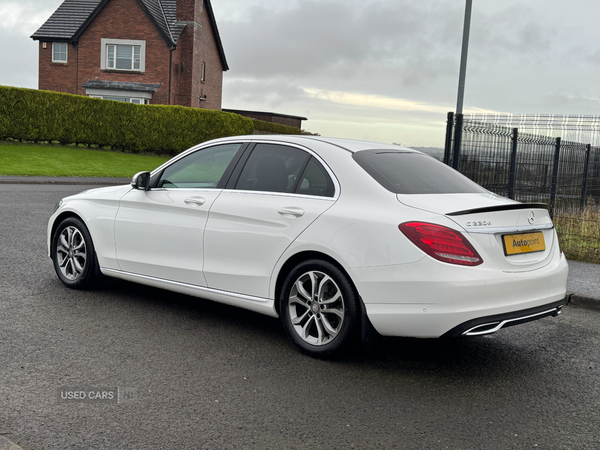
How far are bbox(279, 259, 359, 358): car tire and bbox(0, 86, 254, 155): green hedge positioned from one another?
27989 millimetres

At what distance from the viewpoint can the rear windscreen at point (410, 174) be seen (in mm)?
4621

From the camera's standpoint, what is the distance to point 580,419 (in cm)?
373

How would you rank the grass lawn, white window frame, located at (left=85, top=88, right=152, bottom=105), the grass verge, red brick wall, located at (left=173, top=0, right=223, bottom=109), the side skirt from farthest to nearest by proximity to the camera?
red brick wall, located at (left=173, top=0, right=223, bottom=109), white window frame, located at (left=85, top=88, right=152, bottom=105), the grass lawn, the grass verge, the side skirt

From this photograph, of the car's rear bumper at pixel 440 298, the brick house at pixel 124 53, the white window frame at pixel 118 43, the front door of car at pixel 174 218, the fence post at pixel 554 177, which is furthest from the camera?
the white window frame at pixel 118 43

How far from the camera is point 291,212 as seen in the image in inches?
185

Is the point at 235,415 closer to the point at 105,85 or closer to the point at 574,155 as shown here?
the point at 574,155

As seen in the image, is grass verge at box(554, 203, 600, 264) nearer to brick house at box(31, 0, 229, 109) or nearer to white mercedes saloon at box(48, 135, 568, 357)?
white mercedes saloon at box(48, 135, 568, 357)

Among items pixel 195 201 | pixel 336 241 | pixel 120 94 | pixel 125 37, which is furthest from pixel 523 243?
pixel 125 37

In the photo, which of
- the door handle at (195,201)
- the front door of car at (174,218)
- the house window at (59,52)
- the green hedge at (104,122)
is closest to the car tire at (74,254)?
the front door of car at (174,218)

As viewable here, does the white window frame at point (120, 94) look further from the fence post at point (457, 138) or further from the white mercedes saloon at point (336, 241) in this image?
the white mercedes saloon at point (336, 241)

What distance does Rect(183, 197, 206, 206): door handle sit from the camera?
17.4 feet

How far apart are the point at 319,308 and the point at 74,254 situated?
304cm

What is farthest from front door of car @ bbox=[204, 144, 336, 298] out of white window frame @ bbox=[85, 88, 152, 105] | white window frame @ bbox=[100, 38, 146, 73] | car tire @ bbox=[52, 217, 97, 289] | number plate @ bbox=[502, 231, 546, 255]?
white window frame @ bbox=[100, 38, 146, 73]

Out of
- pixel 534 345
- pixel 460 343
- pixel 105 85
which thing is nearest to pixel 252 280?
pixel 460 343
